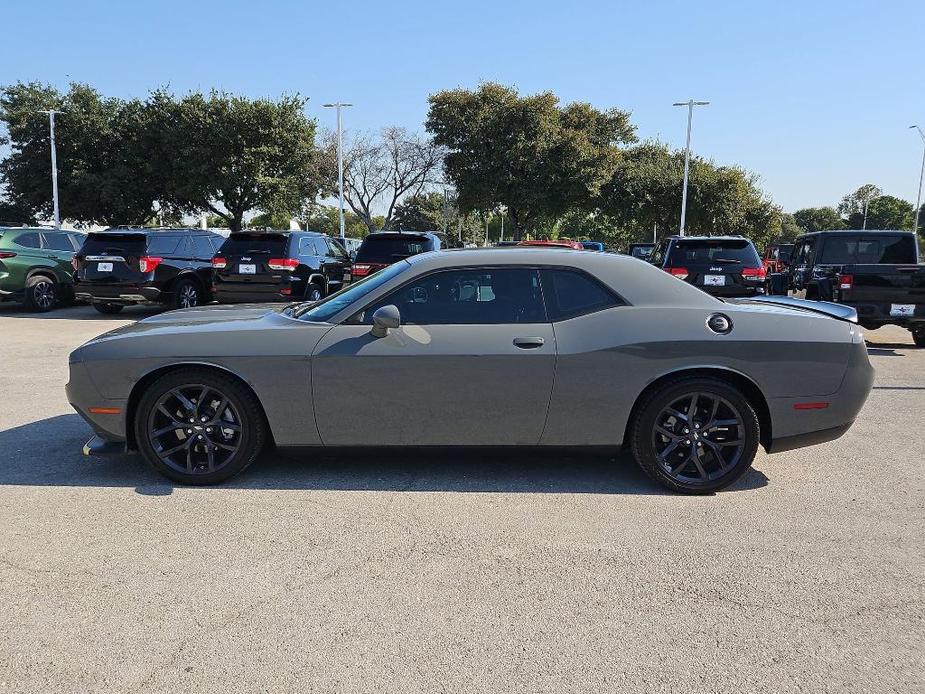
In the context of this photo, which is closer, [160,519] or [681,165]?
[160,519]

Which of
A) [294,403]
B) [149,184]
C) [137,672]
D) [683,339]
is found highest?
[149,184]

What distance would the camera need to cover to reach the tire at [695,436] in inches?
162

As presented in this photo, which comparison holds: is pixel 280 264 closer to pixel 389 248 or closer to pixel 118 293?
pixel 389 248

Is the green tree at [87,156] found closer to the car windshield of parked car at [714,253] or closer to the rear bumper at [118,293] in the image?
the rear bumper at [118,293]

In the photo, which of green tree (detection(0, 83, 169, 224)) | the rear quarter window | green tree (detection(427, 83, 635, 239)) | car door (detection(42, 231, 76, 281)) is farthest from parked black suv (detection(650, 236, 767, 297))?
green tree (detection(0, 83, 169, 224))

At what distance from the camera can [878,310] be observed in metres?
9.52

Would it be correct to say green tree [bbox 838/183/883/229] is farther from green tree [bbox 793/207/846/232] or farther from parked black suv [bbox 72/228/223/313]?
parked black suv [bbox 72/228/223/313]

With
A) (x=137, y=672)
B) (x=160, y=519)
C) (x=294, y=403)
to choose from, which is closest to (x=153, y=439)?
(x=160, y=519)

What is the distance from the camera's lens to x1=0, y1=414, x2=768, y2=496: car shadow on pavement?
425 cm

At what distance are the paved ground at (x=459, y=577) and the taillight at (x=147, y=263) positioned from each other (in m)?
8.52

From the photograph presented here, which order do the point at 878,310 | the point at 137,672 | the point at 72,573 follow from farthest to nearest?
the point at 878,310 < the point at 72,573 < the point at 137,672

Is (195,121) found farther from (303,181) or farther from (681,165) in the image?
(681,165)

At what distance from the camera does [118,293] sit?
41.5ft

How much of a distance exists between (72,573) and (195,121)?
3138 centimetres
